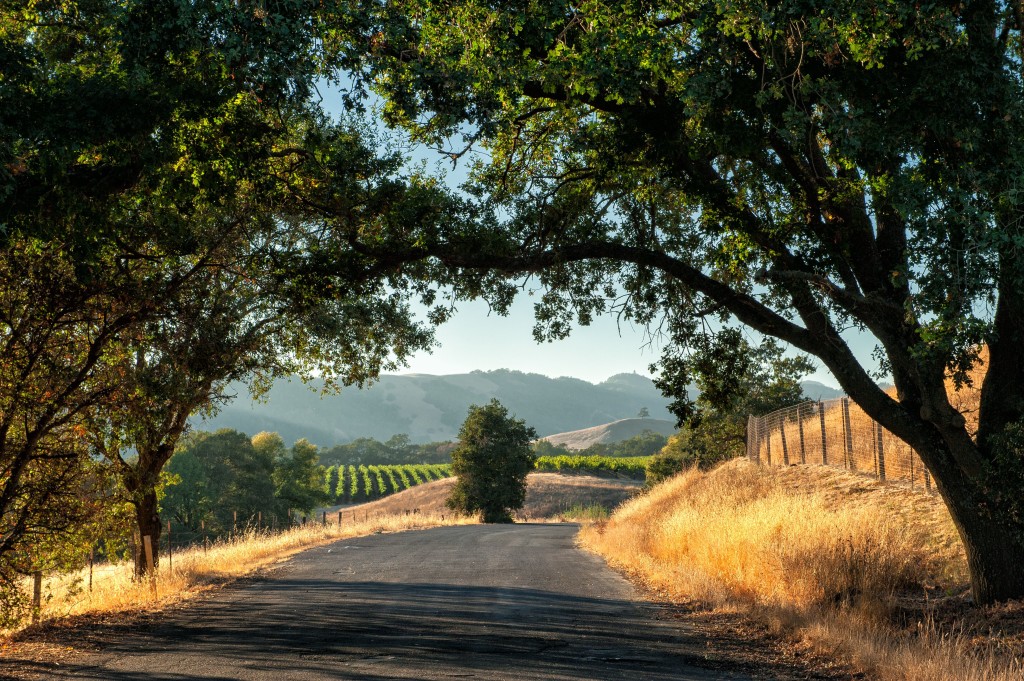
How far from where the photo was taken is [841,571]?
35.9ft

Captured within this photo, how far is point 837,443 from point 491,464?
102 ft

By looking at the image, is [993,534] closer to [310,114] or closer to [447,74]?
[447,74]

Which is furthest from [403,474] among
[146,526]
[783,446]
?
[146,526]

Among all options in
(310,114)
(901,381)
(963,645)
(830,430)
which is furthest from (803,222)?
(830,430)

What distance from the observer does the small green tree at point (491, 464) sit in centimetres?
5174

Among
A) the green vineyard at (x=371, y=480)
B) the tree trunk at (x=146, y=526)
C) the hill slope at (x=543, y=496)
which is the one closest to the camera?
the tree trunk at (x=146, y=526)

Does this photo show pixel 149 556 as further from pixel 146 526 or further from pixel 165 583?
pixel 165 583

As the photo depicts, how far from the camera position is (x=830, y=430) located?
2356cm

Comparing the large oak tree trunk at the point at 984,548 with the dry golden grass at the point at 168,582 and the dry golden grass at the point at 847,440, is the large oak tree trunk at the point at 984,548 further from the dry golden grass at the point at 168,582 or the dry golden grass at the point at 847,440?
the dry golden grass at the point at 168,582

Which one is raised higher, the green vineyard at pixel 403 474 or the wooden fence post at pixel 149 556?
the wooden fence post at pixel 149 556

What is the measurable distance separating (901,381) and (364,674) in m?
7.20

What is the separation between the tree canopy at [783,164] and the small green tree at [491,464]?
132 feet

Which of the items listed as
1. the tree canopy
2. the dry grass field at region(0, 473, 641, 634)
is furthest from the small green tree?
the tree canopy

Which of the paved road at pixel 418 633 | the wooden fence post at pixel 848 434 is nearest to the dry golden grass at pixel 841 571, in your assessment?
the paved road at pixel 418 633
